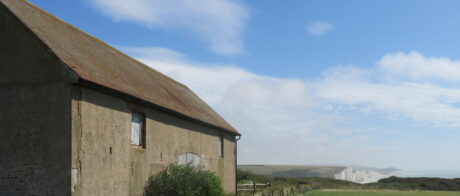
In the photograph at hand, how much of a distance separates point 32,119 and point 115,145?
2426mm

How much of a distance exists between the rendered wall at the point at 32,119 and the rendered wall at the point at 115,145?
33cm

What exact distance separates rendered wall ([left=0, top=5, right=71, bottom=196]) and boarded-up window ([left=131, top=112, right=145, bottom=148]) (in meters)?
3.18

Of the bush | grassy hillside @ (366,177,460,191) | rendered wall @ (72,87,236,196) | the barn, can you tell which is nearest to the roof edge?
the barn

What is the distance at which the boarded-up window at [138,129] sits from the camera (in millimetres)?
14055

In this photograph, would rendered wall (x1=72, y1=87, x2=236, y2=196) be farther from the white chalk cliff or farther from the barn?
the white chalk cliff

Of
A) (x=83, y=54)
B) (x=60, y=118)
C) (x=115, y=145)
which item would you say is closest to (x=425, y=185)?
(x=115, y=145)

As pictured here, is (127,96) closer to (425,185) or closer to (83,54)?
(83,54)

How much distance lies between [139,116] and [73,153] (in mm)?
3732

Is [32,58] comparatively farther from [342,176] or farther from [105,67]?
[342,176]

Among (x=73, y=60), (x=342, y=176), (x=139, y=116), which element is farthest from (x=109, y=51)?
(x=342, y=176)

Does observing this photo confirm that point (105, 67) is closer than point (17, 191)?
No

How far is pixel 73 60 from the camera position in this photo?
1223 cm

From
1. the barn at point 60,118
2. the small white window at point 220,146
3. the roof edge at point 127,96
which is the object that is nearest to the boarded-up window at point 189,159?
the roof edge at point 127,96

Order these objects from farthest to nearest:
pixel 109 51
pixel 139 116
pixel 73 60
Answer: pixel 109 51 → pixel 139 116 → pixel 73 60
